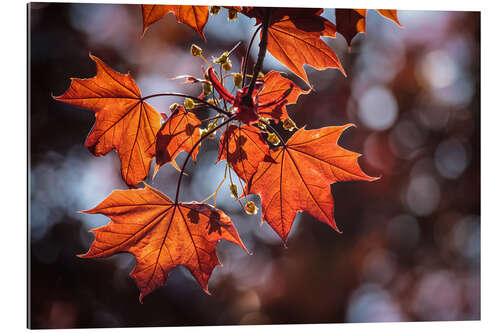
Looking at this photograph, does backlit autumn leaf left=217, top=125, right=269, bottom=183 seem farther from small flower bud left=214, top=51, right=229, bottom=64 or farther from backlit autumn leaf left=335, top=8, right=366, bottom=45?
backlit autumn leaf left=335, top=8, right=366, bottom=45

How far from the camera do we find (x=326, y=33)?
0.94 m

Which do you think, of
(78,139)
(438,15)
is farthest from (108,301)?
(438,15)

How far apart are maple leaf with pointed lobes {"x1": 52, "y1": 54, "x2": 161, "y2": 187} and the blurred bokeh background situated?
47cm

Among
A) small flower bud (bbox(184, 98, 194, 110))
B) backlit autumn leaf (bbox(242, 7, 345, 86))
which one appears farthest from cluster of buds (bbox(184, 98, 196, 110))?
backlit autumn leaf (bbox(242, 7, 345, 86))

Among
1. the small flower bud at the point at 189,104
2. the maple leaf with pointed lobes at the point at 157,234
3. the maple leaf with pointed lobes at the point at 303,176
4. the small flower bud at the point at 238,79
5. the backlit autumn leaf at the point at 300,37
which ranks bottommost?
the maple leaf with pointed lobes at the point at 157,234

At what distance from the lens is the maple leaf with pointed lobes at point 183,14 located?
940 millimetres

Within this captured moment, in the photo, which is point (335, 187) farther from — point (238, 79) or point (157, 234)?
point (238, 79)

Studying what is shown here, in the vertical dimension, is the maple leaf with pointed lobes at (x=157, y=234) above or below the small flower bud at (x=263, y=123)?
below

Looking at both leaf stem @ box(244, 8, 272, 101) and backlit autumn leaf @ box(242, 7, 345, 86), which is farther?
backlit autumn leaf @ box(242, 7, 345, 86)

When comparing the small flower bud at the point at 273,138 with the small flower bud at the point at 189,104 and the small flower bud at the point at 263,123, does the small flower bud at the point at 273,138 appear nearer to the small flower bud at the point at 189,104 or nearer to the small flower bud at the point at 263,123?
the small flower bud at the point at 263,123

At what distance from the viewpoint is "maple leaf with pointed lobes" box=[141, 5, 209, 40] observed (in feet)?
3.09

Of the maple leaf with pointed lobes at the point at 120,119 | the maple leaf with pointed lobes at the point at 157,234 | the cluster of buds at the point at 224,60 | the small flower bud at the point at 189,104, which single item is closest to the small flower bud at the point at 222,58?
the cluster of buds at the point at 224,60

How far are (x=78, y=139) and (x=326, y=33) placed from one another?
150cm
